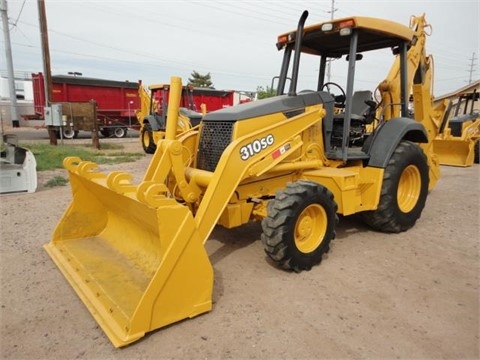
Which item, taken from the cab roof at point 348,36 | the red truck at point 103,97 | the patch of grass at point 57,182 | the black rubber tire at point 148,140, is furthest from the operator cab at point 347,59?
the red truck at point 103,97

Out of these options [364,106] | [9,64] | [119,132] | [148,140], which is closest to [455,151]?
[364,106]

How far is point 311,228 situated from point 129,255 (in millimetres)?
1831

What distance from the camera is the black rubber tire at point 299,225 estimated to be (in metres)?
3.39

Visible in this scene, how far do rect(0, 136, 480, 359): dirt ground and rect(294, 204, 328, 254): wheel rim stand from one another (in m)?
0.27

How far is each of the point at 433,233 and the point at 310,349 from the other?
3.22 metres

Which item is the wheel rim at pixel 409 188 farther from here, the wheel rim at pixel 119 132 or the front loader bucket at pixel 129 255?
the wheel rim at pixel 119 132

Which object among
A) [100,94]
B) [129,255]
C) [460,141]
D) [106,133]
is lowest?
[106,133]

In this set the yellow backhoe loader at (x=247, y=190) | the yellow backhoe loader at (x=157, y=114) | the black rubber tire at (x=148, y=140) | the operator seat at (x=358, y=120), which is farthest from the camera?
the black rubber tire at (x=148, y=140)

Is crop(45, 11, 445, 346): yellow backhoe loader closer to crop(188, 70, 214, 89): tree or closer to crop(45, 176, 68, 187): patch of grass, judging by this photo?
crop(45, 176, 68, 187): patch of grass

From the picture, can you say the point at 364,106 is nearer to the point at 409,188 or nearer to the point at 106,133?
the point at 409,188

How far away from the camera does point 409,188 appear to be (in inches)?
202

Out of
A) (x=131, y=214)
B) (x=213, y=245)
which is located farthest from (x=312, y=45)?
(x=131, y=214)

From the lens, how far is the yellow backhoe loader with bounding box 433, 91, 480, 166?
36.1ft

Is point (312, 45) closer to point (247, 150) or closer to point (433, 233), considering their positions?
point (247, 150)
